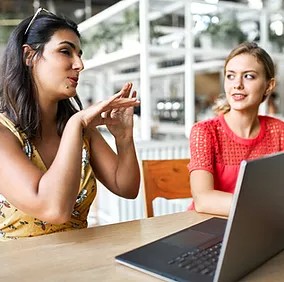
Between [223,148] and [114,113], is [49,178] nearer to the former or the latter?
[114,113]

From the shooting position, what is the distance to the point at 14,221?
1.08 meters

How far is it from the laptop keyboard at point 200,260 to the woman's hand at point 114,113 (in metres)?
0.42

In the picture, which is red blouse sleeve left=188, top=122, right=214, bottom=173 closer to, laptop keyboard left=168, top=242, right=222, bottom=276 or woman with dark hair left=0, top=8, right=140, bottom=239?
woman with dark hair left=0, top=8, right=140, bottom=239

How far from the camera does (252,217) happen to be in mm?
621

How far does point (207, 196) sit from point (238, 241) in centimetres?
57

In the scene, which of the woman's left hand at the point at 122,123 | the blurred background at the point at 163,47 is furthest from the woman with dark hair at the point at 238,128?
the blurred background at the point at 163,47

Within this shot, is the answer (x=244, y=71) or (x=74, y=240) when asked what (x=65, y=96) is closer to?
(x=74, y=240)

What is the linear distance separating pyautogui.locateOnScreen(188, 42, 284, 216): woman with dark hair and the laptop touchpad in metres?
0.42

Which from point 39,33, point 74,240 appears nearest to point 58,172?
point 74,240

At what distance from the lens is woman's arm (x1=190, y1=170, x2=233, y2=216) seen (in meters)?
1.13

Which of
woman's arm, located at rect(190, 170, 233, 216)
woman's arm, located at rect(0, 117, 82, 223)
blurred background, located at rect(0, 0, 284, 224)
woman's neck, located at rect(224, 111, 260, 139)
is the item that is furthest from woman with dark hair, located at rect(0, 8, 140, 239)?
woman's neck, located at rect(224, 111, 260, 139)

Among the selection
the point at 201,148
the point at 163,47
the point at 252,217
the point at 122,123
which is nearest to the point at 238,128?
the point at 201,148

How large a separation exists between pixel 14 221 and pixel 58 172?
0.78 ft

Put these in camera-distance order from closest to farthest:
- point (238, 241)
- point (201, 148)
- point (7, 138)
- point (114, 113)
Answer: point (238, 241) < point (7, 138) < point (114, 113) < point (201, 148)
